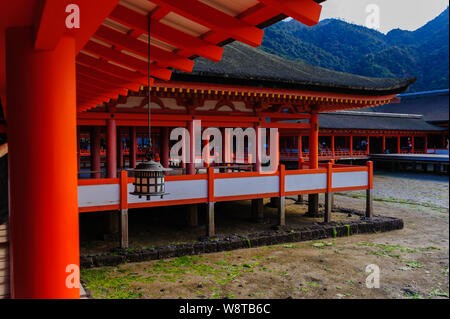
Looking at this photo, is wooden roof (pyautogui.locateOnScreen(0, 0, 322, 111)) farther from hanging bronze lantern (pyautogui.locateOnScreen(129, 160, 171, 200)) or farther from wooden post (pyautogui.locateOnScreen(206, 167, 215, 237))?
wooden post (pyautogui.locateOnScreen(206, 167, 215, 237))

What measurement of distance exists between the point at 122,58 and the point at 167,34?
39.0 inches

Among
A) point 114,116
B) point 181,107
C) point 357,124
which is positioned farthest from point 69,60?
point 357,124

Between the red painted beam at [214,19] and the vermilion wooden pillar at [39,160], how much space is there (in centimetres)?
71

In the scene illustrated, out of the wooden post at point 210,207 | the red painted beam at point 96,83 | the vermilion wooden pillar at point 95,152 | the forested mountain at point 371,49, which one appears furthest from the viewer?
the forested mountain at point 371,49

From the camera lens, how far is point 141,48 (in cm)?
326

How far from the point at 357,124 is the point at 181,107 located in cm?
2457

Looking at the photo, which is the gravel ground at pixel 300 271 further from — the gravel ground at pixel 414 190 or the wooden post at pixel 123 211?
the gravel ground at pixel 414 190

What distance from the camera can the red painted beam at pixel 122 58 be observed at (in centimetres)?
340

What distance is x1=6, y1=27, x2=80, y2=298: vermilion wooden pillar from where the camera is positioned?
208 centimetres

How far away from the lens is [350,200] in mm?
17000

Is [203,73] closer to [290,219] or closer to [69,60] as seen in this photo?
[290,219]

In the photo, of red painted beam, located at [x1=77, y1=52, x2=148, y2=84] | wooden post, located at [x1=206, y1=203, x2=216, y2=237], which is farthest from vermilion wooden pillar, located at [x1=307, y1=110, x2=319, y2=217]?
red painted beam, located at [x1=77, y1=52, x2=148, y2=84]

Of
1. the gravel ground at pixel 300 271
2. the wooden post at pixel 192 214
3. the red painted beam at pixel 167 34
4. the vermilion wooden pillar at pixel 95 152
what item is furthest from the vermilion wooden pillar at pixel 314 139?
the red painted beam at pixel 167 34

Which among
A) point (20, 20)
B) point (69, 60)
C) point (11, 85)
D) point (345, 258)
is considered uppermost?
point (20, 20)
